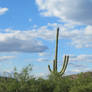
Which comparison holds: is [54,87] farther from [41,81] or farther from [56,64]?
[56,64]

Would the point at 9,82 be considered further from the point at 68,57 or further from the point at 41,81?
the point at 68,57

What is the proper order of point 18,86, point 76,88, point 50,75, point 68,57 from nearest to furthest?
point 76,88 → point 18,86 → point 50,75 → point 68,57

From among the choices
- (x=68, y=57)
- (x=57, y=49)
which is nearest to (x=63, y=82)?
(x=68, y=57)

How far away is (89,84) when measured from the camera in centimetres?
1290

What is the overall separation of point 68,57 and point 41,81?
8274mm

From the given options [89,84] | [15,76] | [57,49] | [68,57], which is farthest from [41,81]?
[57,49]

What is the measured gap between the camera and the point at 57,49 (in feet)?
78.1

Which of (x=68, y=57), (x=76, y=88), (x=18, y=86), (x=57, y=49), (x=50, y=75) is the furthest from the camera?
(x=57, y=49)

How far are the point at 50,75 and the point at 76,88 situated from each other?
2521mm

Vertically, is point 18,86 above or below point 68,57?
below

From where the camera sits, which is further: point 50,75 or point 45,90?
point 50,75

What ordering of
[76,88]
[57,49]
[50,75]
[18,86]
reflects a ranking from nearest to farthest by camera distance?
1. [76,88]
2. [18,86]
3. [50,75]
4. [57,49]

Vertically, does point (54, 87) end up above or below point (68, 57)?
below

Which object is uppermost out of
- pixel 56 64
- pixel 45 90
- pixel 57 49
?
pixel 57 49
